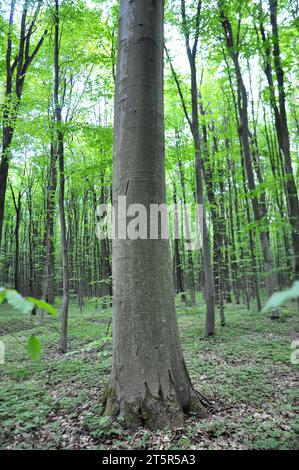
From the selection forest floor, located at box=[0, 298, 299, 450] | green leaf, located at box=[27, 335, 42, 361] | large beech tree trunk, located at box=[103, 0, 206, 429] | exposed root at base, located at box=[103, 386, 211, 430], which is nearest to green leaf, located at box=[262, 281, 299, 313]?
green leaf, located at box=[27, 335, 42, 361]

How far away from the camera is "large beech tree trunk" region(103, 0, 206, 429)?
Result: 292cm

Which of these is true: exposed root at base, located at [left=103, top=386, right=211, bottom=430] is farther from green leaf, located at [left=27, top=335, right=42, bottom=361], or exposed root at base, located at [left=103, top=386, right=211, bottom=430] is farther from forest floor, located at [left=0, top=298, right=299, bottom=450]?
green leaf, located at [left=27, top=335, right=42, bottom=361]

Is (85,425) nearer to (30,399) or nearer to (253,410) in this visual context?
(30,399)

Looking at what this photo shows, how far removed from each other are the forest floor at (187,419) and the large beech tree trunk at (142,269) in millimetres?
238

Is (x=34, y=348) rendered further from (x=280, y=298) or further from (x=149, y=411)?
(x=149, y=411)

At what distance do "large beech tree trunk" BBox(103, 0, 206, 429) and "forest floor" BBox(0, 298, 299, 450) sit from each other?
238 millimetres

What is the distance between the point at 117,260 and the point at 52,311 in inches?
79.4

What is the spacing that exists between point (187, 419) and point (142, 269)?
162 cm

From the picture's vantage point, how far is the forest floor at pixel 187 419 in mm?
2656

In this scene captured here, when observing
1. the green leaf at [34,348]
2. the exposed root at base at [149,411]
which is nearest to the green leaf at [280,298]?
the green leaf at [34,348]

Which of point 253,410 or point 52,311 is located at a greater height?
point 52,311

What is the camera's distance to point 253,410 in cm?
331

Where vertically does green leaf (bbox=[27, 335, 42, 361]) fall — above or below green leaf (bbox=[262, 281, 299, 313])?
below

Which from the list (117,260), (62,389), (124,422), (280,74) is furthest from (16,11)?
(124,422)
